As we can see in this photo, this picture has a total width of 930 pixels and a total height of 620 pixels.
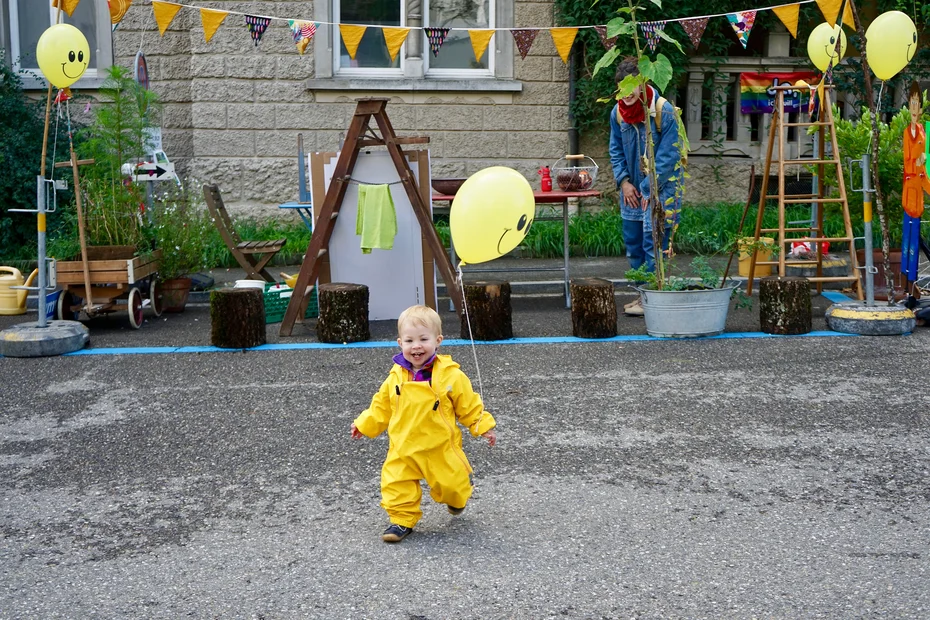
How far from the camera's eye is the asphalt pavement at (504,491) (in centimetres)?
358

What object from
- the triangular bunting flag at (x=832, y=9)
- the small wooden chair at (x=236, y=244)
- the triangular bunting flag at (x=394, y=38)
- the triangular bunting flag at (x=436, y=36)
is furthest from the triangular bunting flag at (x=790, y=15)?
the small wooden chair at (x=236, y=244)

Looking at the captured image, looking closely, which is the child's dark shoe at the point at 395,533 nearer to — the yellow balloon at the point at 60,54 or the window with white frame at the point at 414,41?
the yellow balloon at the point at 60,54

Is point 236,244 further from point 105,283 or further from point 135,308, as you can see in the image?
point 105,283

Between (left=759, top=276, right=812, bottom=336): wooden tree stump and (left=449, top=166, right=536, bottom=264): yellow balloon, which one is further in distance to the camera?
(left=759, top=276, right=812, bottom=336): wooden tree stump

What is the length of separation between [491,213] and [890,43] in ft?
15.0

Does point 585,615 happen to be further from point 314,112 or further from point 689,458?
point 314,112

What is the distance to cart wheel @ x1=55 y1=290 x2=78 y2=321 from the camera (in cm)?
856

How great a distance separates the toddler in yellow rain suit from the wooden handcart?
4.99 m

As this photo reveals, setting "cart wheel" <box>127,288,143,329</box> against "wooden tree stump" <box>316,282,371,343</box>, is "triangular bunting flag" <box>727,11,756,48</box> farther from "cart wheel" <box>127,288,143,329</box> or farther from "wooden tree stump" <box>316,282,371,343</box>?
"cart wheel" <box>127,288,143,329</box>

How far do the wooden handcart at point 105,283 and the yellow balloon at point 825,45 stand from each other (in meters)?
6.12

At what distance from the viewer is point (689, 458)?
5.04 m

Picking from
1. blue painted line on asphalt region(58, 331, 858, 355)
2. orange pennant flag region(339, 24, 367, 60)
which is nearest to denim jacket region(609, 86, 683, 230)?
blue painted line on asphalt region(58, 331, 858, 355)

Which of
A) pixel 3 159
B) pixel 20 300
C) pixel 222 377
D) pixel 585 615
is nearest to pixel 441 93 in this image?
pixel 3 159

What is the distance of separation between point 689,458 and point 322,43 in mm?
9983
